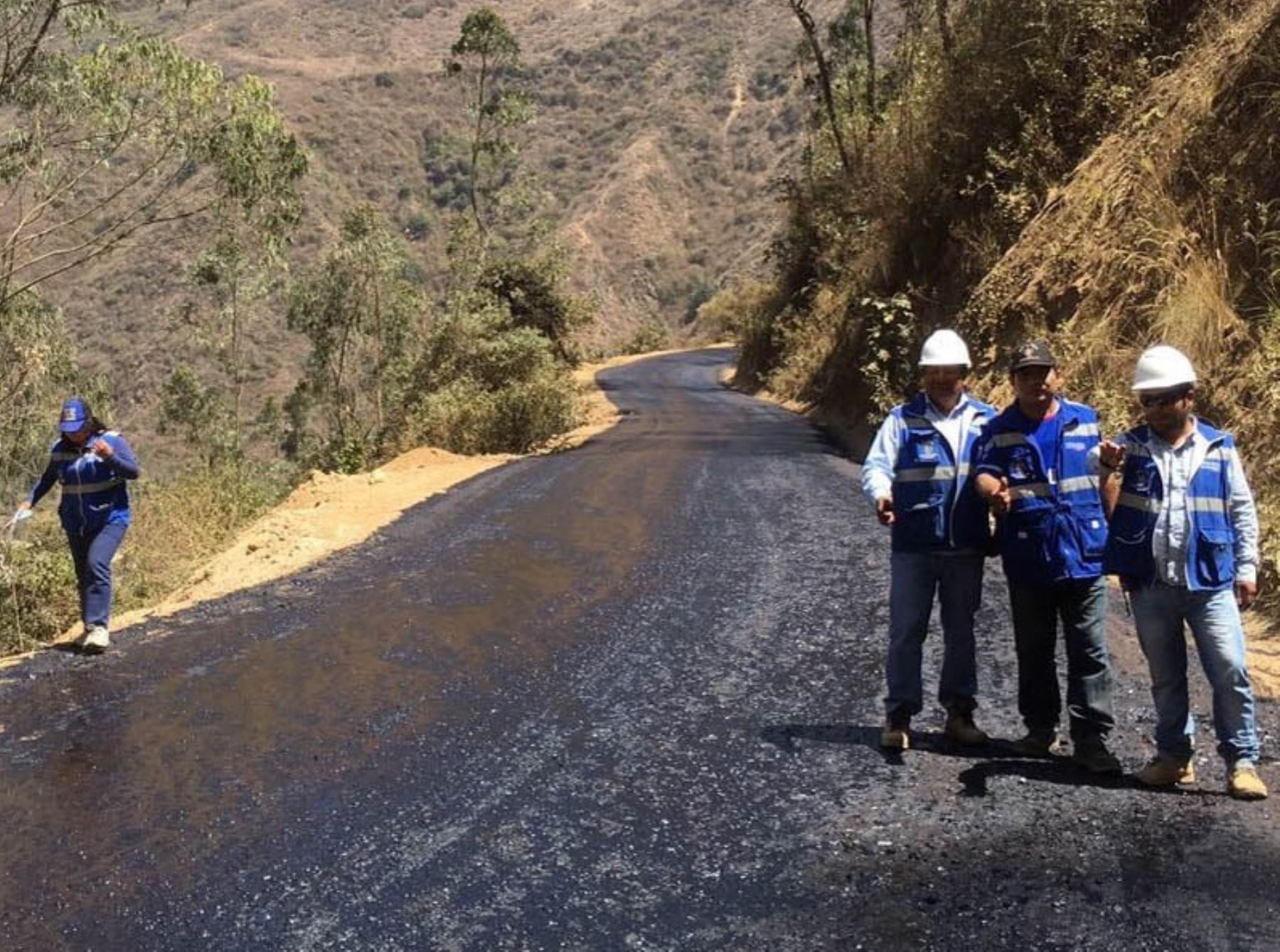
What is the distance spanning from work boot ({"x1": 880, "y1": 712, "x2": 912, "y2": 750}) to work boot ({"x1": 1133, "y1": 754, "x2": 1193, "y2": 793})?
998 mm

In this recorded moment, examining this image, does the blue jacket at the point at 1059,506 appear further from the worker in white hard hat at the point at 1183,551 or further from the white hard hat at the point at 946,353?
the white hard hat at the point at 946,353

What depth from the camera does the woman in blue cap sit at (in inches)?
312

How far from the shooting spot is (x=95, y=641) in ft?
24.4

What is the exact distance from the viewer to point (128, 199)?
32.4 meters

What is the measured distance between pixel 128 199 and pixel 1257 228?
30.6 meters

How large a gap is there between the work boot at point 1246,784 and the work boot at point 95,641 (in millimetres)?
6595

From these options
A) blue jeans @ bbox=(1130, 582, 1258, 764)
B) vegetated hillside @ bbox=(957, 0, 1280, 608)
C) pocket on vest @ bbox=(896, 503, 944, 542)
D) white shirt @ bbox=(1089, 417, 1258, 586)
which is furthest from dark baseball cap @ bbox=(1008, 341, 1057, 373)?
vegetated hillside @ bbox=(957, 0, 1280, 608)

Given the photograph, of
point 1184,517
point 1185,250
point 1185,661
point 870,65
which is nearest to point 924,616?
point 1185,661

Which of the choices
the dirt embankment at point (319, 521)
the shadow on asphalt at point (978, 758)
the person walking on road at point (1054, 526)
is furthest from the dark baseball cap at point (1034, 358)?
the dirt embankment at point (319, 521)

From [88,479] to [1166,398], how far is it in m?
6.96

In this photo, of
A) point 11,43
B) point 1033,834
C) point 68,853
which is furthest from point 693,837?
point 11,43

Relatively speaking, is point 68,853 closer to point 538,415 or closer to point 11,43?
point 11,43

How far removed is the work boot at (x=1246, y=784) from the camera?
450 centimetres

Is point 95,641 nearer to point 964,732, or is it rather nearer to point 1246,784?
point 964,732
